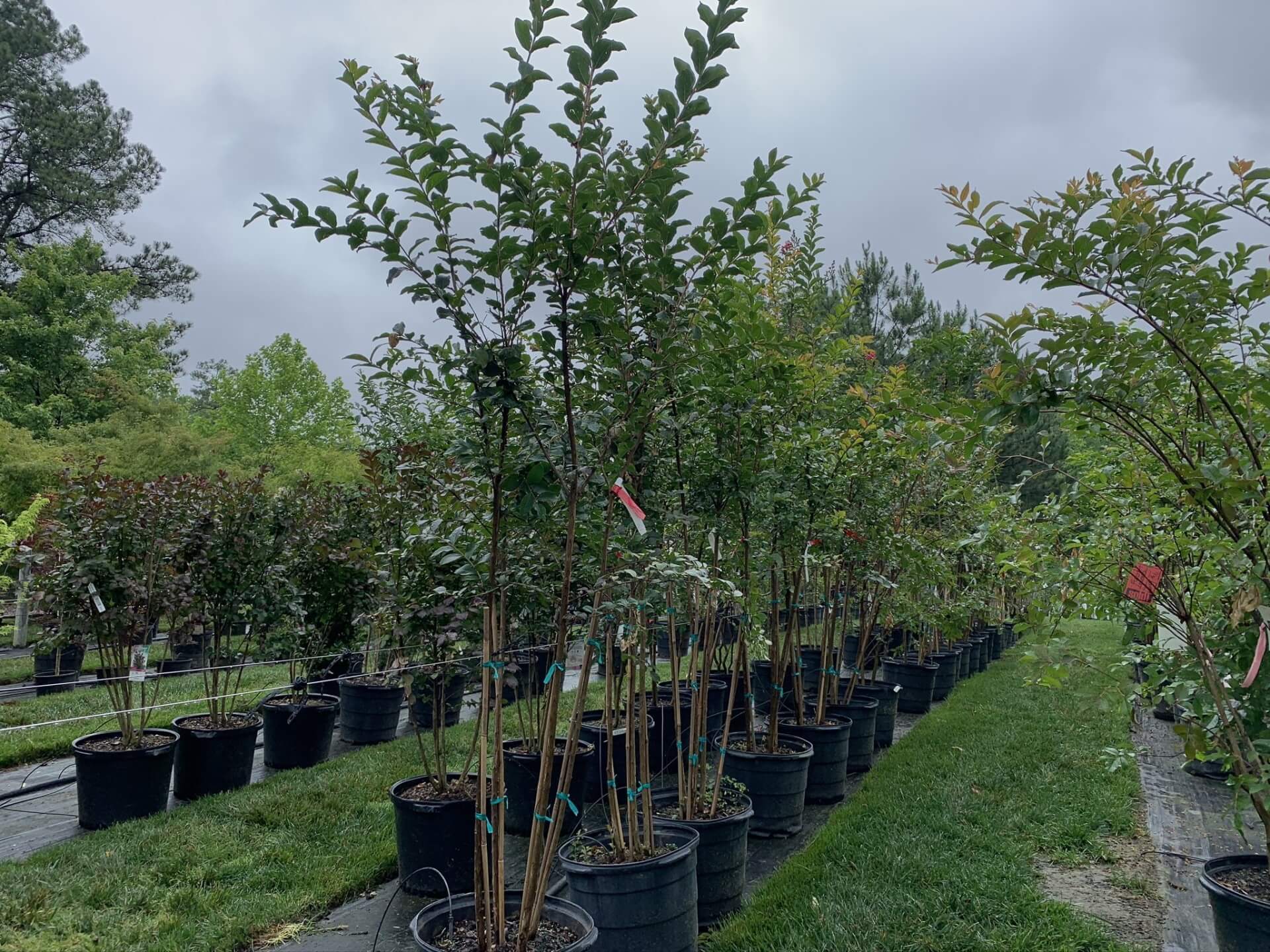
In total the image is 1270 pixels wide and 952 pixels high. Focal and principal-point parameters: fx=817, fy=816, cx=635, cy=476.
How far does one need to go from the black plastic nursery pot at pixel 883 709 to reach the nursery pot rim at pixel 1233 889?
3203mm

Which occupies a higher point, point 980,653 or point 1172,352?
point 1172,352

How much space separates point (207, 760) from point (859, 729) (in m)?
4.13

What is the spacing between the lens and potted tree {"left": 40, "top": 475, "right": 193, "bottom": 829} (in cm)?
439

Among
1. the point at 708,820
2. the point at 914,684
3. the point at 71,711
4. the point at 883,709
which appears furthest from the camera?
the point at 914,684

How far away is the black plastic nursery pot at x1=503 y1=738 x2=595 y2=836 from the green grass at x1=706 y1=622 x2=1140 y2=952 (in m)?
1.12

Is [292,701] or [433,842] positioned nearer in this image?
[433,842]

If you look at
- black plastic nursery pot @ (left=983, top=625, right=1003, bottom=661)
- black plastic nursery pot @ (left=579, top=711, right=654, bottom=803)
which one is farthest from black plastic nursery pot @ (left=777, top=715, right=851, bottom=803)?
black plastic nursery pot @ (left=983, top=625, right=1003, bottom=661)

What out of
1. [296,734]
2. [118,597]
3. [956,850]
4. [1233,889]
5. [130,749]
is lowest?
[956,850]

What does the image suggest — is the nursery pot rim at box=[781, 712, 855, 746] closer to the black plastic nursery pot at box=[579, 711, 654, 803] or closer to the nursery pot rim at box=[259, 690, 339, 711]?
the black plastic nursery pot at box=[579, 711, 654, 803]

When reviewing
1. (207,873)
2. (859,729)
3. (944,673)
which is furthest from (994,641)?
(207,873)

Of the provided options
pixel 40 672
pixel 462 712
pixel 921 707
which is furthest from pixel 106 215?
pixel 921 707

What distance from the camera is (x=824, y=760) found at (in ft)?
16.0

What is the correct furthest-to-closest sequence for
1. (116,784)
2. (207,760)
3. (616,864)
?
(207,760) → (116,784) → (616,864)

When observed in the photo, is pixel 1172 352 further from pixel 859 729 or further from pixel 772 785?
pixel 859 729
